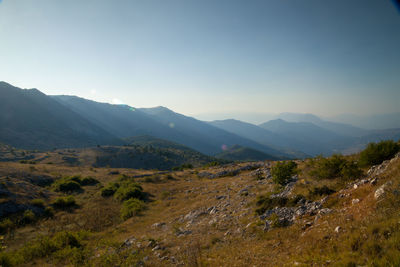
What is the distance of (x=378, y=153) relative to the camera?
40.8ft

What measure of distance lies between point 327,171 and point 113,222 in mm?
19849

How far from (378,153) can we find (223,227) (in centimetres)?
1248

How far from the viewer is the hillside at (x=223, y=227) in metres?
5.75

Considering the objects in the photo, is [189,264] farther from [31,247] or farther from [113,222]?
[113,222]

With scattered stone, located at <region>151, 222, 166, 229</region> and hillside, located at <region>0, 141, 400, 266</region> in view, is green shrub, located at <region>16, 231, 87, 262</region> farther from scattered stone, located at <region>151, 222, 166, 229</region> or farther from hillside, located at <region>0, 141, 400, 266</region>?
scattered stone, located at <region>151, 222, 166, 229</region>

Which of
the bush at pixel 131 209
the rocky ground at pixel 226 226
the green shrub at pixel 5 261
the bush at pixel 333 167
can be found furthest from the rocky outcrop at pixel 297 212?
the green shrub at pixel 5 261

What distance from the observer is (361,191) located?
27.5 ft

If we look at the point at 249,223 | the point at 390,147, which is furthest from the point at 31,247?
the point at 390,147

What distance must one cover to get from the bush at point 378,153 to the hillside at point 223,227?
A: 0.48 m

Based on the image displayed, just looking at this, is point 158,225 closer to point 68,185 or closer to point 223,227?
point 223,227

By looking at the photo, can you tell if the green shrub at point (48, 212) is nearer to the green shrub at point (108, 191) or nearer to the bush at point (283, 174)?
the green shrub at point (108, 191)

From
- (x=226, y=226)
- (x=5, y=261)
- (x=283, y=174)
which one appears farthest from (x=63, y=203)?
(x=283, y=174)

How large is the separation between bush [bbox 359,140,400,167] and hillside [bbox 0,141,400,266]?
18.8 inches

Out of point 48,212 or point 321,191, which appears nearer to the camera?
point 321,191
